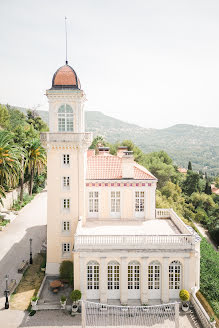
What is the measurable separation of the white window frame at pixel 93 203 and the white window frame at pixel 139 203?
12.1 feet

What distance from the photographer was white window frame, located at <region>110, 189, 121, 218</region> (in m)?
28.1

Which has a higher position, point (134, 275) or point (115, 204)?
point (115, 204)

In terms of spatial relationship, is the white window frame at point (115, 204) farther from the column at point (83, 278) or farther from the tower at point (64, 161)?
the column at point (83, 278)

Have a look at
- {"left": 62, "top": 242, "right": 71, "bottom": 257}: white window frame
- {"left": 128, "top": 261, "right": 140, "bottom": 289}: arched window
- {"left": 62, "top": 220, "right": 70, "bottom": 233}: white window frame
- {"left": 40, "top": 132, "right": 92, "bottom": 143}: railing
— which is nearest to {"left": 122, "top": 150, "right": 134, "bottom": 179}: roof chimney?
{"left": 40, "top": 132, "right": 92, "bottom": 143}: railing

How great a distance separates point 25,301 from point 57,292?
98.7 inches

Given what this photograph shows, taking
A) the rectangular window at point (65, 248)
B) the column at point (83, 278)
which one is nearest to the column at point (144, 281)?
the column at point (83, 278)

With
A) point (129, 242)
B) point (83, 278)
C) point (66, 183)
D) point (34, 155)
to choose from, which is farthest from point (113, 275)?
point (34, 155)

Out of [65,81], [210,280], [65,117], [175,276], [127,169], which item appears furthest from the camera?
[127,169]

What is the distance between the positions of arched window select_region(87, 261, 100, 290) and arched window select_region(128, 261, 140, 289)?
2449mm

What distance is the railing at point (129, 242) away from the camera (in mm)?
21812

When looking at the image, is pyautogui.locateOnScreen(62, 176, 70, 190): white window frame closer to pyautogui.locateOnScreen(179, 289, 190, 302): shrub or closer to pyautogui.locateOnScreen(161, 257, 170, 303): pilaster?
pyautogui.locateOnScreen(161, 257, 170, 303): pilaster

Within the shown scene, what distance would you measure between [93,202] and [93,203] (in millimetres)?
100

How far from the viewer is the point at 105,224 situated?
26.8m

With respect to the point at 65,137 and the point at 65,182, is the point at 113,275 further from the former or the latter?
the point at 65,137
